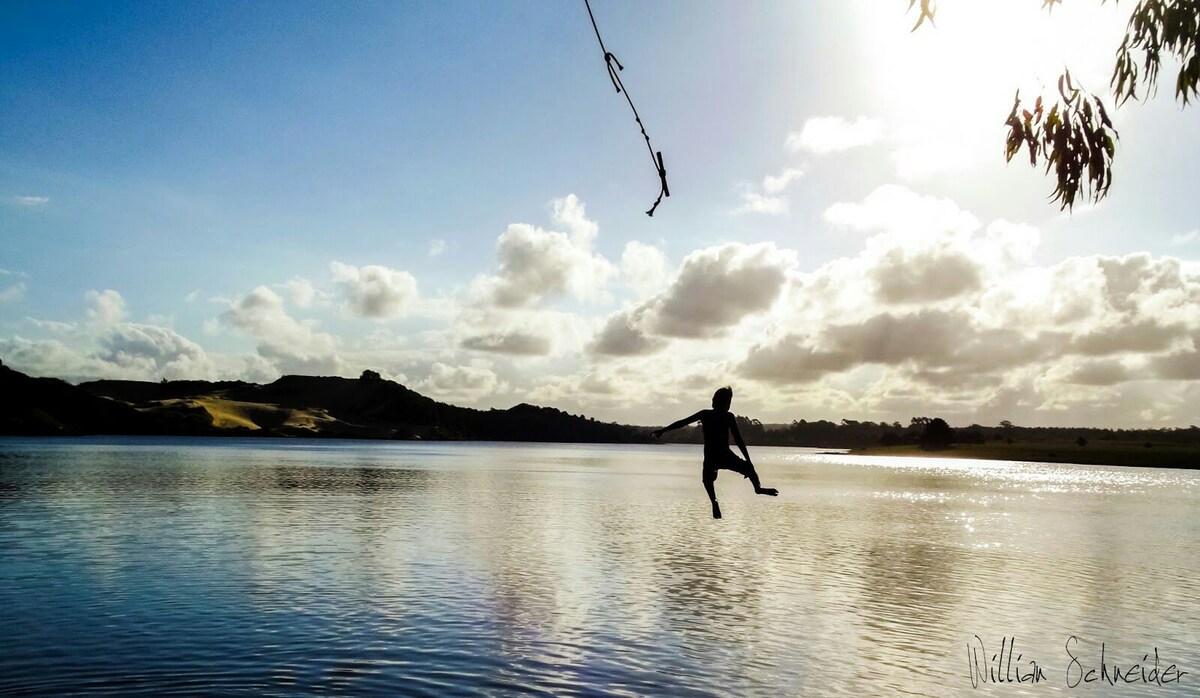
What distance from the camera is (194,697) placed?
23.4m

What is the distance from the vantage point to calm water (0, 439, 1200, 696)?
2756 cm

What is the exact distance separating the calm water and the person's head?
18021 millimetres

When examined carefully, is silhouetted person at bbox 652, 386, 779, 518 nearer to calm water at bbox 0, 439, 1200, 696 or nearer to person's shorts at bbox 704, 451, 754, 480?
person's shorts at bbox 704, 451, 754, 480

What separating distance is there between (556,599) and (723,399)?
104 feet

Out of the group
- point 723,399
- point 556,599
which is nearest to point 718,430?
point 723,399

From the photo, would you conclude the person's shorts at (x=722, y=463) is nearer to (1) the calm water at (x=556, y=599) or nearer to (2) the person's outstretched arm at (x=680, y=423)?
(2) the person's outstretched arm at (x=680, y=423)

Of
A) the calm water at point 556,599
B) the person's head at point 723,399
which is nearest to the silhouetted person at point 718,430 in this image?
the person's head at point 723,399

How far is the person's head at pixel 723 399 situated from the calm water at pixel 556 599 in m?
18.0

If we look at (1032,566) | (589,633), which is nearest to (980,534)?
(1032,566)

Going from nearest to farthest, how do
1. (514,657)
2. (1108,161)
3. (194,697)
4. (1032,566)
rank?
1. (1108,161)
2. (194,697)
3. (514,657)
4. (1032,566)

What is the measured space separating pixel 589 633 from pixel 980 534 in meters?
55.7

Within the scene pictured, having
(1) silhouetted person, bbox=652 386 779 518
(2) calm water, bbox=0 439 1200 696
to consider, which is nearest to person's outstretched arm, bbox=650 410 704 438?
(1) silhouetted person, bbox=652 386 779 518

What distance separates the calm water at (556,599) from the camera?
2756cm

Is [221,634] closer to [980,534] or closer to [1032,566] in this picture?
[1032,566]
